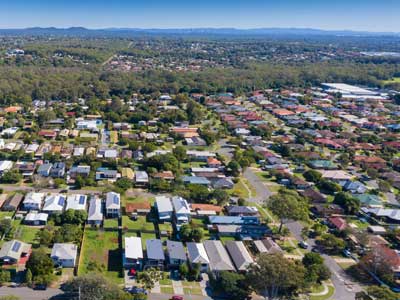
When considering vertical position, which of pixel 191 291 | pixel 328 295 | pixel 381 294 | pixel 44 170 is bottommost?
pixel 328 295

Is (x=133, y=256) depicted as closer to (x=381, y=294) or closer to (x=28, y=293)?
(x=28, y=293)

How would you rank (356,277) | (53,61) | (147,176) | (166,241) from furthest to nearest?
(53,61), (147,176), (166,241), (356,277)

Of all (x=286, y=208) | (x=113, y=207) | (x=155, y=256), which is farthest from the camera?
(x=113, y=207)

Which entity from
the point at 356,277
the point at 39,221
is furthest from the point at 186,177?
the point at 356,277

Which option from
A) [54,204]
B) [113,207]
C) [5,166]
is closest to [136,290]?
[113,207]

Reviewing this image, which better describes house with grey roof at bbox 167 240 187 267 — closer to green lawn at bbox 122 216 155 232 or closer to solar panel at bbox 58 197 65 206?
green lawn at bbox 122 216 155 232

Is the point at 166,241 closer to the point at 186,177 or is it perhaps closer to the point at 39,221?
the point at 39,221
